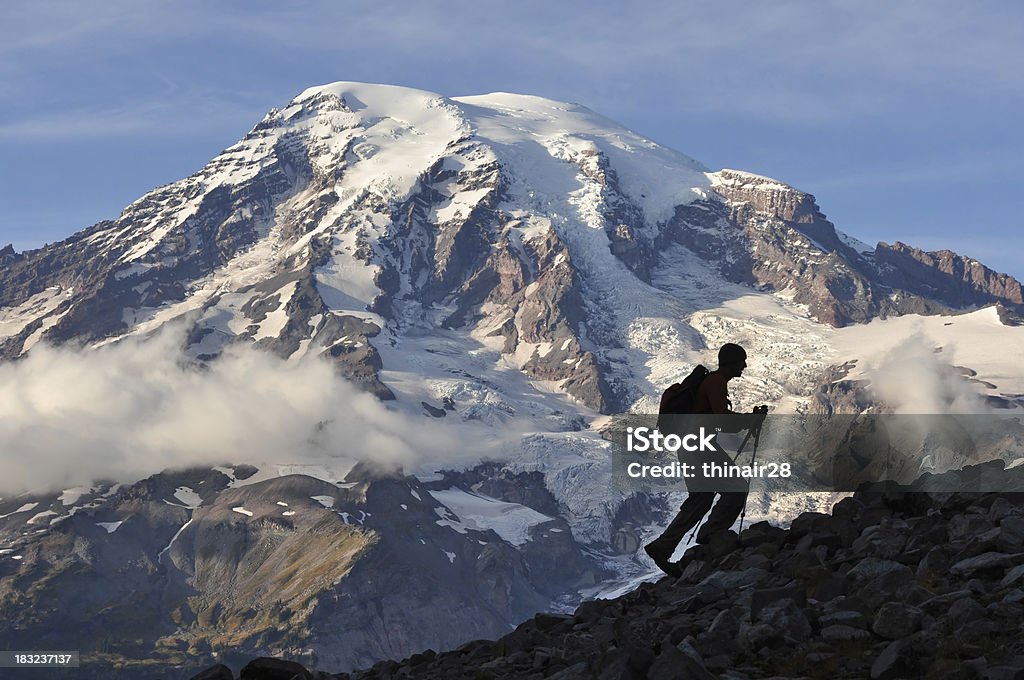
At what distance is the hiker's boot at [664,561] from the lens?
2767cm

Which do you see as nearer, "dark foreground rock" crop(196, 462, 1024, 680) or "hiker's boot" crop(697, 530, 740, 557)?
"dark foreground rock" crop(196, 462, 1024, 680)

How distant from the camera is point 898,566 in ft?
71.3

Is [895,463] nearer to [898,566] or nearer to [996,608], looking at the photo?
[898,566]

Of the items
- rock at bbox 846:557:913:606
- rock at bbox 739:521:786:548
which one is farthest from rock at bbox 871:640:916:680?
rock at bbox 739:521:786:548

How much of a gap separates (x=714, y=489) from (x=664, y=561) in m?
1.83

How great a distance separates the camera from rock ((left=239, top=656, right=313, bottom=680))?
75.3 feet

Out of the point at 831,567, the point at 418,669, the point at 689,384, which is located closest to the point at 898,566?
the point at 831,567

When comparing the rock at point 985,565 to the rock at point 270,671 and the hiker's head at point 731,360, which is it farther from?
the rock at point 270,671

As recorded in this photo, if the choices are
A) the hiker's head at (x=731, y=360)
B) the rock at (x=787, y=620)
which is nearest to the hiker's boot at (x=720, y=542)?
the hiker's head at (x=731, y=360)

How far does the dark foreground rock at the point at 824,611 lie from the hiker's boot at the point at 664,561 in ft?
0.67

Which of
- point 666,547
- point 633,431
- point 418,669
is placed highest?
point 633,431

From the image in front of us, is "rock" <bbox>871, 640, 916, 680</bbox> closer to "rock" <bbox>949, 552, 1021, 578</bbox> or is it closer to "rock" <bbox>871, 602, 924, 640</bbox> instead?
"rock" <bbox>871, 602, 924, 640</bbox>

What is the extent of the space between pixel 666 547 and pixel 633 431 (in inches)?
120

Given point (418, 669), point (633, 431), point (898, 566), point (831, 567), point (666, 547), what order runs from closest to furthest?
point (898, 566), point (831, 567), point (418, 669), point (666, 547), point (633, 431)
